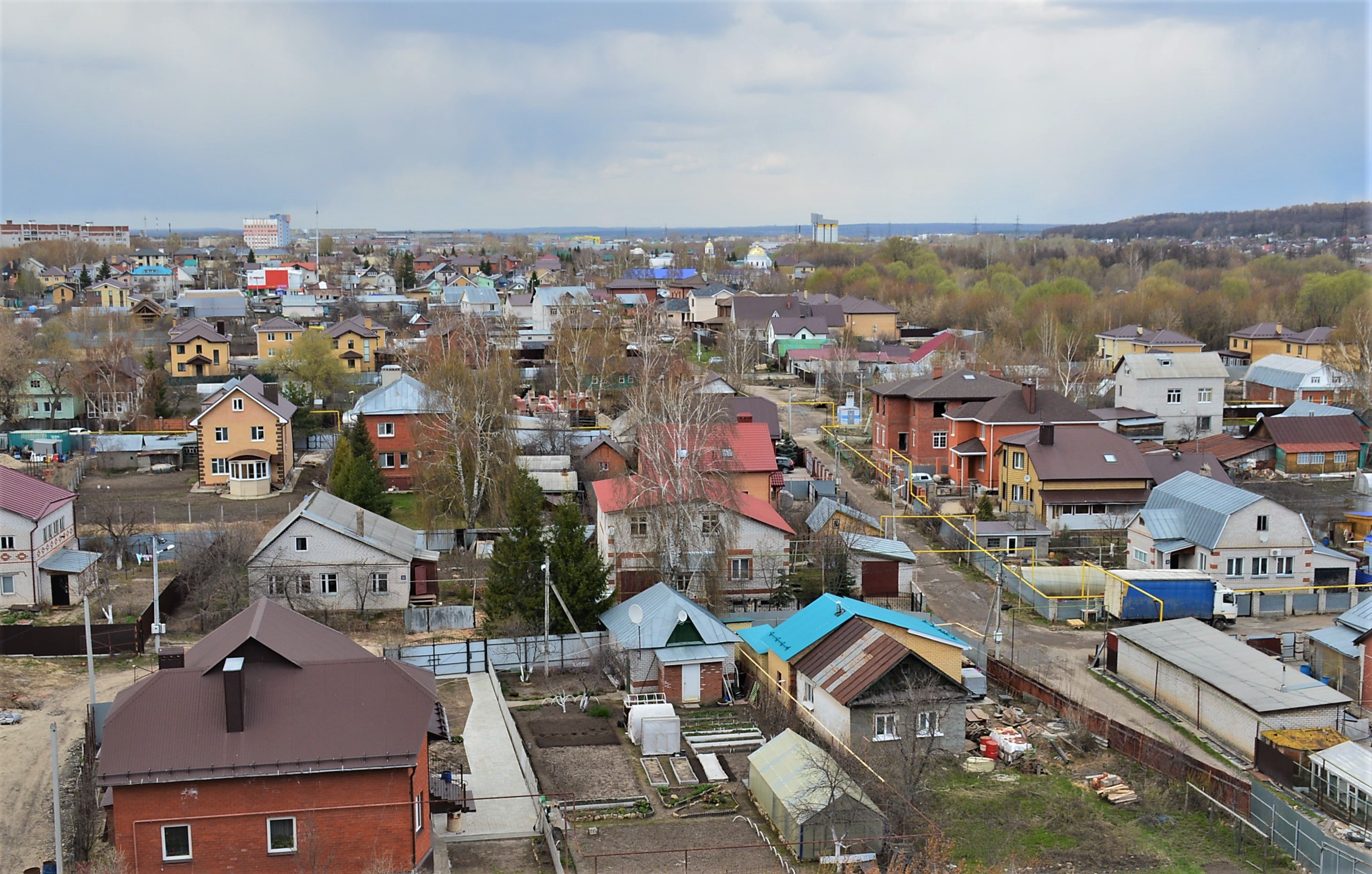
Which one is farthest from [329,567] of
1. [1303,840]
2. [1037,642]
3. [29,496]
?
[1303,840]

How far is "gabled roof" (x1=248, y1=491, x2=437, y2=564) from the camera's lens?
26.0 meters

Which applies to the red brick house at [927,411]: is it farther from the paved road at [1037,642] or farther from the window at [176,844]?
the window at [176,844]

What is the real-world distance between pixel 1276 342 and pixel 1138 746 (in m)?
50.4

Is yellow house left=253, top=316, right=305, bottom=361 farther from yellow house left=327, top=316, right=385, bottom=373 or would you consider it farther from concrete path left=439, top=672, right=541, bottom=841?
concrete path left=439, top=672, right=541, bottom=841

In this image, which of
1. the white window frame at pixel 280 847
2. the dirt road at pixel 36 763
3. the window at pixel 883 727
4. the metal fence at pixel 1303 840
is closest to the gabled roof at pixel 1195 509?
the metal fence at pixel 1303 840

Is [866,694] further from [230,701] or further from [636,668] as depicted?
[230,701]

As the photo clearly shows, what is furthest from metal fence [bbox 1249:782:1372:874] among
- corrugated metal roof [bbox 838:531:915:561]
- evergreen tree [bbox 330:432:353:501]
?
evergreen tree [bbox 330:432:353:501]

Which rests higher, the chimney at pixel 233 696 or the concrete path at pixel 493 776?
the chimney at pixel 233 696

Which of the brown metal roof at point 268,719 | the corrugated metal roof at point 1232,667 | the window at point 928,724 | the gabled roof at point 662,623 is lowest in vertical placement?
the window at point 928,724

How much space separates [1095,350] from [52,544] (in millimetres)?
55414

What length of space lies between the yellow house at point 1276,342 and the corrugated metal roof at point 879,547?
37662 millimetres

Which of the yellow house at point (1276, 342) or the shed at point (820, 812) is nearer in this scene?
the shed at point (820, 812)

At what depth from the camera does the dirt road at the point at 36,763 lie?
1596 cm

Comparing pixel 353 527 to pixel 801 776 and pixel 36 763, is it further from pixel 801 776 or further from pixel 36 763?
pixel 801 776
